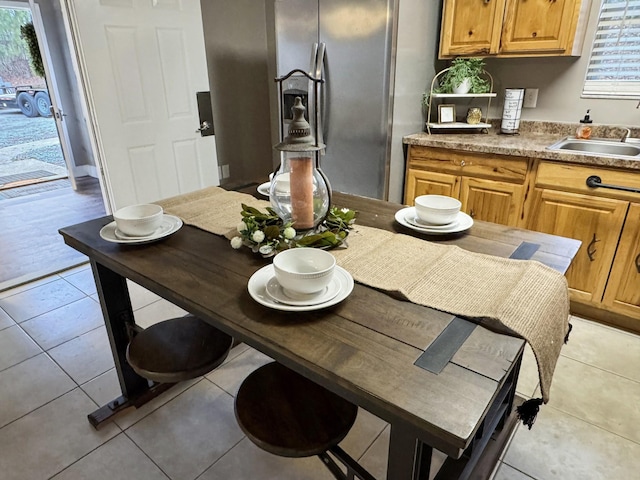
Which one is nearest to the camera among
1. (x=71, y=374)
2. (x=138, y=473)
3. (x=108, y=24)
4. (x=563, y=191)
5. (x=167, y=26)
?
(x=138, y=473)

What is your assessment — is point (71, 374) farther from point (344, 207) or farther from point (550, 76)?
point (550, 76)

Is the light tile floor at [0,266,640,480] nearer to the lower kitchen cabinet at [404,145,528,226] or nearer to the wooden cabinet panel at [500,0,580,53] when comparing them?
the lower kitchen cabinet at [404,145,528,226]

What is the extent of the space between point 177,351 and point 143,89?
7.24ft

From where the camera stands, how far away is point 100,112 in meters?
2.72

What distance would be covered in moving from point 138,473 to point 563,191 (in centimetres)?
238

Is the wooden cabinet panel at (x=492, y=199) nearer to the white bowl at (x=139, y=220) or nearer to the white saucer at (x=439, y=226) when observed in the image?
the white saucer at (x=439, y=226)

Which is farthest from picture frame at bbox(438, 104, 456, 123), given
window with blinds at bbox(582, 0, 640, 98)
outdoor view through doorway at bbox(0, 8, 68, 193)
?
outdoor view through doorway at bbox(0, 8, 68, 193)

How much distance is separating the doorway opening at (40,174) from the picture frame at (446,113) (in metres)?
2.79

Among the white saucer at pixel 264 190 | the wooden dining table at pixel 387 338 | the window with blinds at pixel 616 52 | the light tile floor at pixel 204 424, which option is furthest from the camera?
the window with blinds at pixel 616 52

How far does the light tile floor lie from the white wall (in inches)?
52.7

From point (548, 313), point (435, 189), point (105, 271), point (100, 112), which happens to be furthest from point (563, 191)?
point (100, 112)

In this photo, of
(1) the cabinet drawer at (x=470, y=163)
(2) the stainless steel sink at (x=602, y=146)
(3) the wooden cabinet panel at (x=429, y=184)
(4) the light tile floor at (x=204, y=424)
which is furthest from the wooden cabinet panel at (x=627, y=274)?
(3) the wooden cabinet panel at (x=429, y=184)

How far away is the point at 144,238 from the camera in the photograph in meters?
1.31

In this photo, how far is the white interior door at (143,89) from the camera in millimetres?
2641
